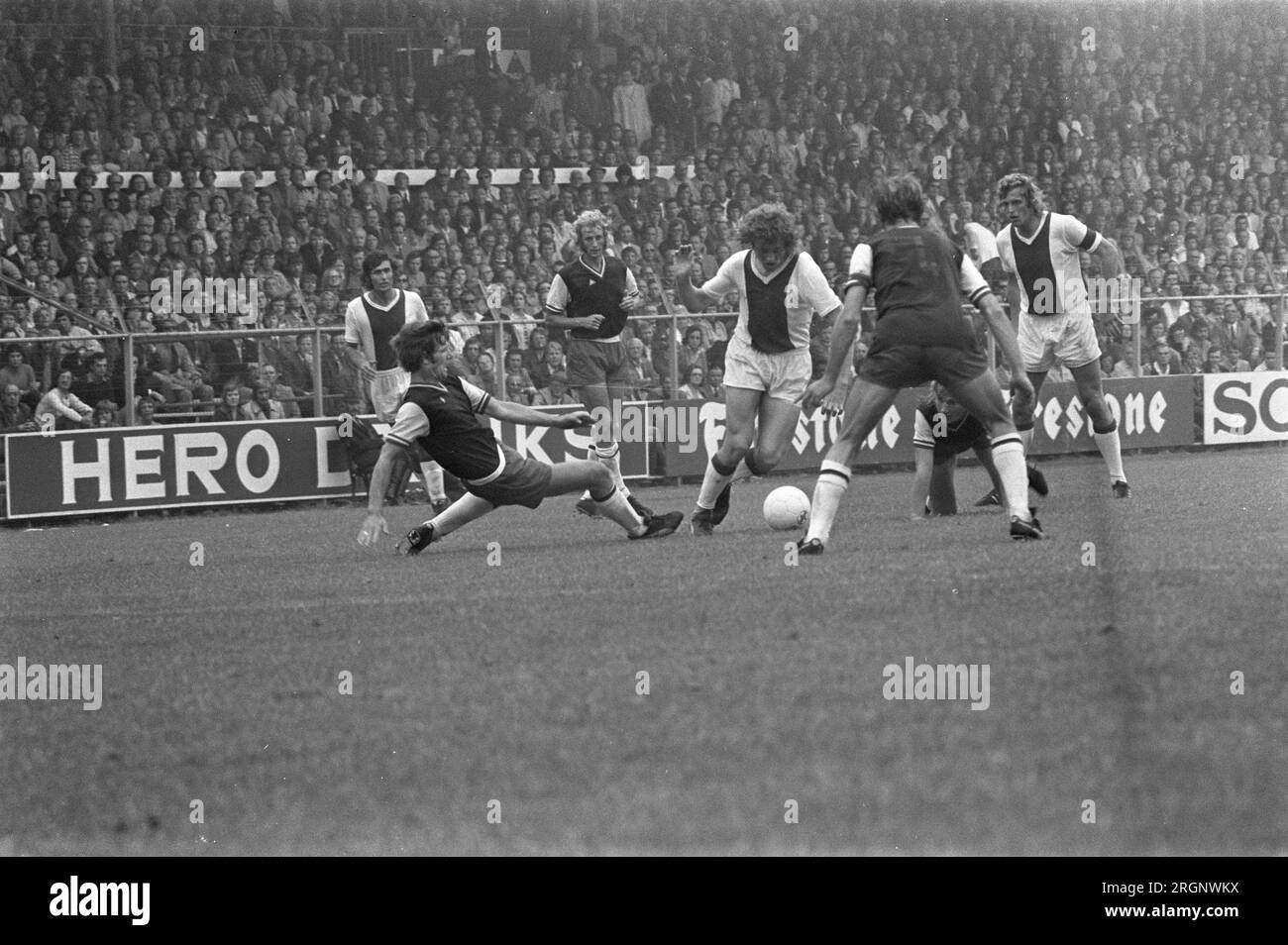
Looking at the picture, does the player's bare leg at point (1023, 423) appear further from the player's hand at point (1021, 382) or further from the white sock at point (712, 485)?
the white sock at point (712, 485)

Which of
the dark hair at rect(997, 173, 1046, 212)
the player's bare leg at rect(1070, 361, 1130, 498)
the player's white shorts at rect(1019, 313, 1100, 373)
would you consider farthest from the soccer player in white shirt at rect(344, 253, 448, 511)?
the player's bare leg at rect(1070, 361, 1130, 498)

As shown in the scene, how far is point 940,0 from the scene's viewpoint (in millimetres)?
25109

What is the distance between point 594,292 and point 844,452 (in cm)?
485

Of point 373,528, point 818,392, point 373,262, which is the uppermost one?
point 373,262

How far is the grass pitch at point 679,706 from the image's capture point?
4445mm

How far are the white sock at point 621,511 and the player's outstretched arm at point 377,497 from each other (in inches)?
49.4

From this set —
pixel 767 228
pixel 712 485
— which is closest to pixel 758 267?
pixel 767 228

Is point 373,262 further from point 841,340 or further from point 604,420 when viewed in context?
point 841,340

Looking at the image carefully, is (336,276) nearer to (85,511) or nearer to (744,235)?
(85,511)

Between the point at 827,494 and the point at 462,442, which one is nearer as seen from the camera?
the point at 827,494

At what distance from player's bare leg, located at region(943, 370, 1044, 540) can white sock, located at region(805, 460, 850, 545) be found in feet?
2.29

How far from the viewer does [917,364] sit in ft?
30.3

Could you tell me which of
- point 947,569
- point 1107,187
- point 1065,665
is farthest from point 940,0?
point 1065,665

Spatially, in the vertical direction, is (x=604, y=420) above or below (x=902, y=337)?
below
